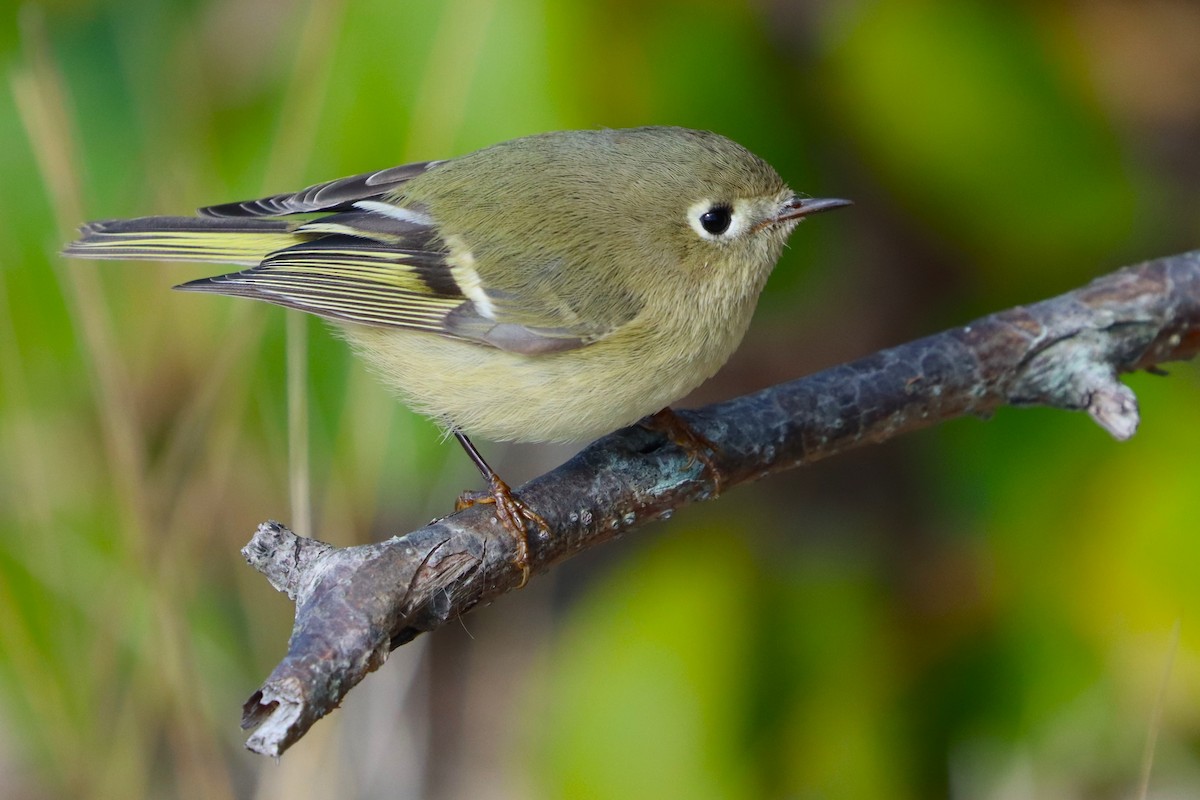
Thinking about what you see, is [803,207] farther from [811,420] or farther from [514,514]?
[514,514]

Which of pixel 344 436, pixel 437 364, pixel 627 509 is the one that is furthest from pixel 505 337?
pixel 344 436

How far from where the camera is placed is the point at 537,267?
1.82 m

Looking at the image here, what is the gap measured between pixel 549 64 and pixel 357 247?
44 cm

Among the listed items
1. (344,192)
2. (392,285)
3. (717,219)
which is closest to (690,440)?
(717,219)

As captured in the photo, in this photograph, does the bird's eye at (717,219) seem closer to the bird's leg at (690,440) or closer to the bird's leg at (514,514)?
the bird's leg at (690,440)

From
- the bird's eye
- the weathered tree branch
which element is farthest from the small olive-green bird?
the weathered tree branch

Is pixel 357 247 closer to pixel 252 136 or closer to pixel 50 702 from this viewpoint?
pixel 252 136

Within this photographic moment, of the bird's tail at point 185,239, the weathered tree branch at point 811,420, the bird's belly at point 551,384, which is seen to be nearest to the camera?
the weathered tree branch at point 811,420

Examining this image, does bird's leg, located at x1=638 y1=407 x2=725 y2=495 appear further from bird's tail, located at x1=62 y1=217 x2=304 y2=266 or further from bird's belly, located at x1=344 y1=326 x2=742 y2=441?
bird's tail, located at x1=62 y1=217 x2=304 y2=266

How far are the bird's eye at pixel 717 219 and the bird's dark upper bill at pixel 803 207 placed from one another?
77 millimetres

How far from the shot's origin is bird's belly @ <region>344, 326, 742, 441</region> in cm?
167

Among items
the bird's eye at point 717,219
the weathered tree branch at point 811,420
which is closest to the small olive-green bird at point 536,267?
the bird's eye at point 717,219

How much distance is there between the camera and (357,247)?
6.23ft

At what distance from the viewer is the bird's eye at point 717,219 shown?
1.81 metres
